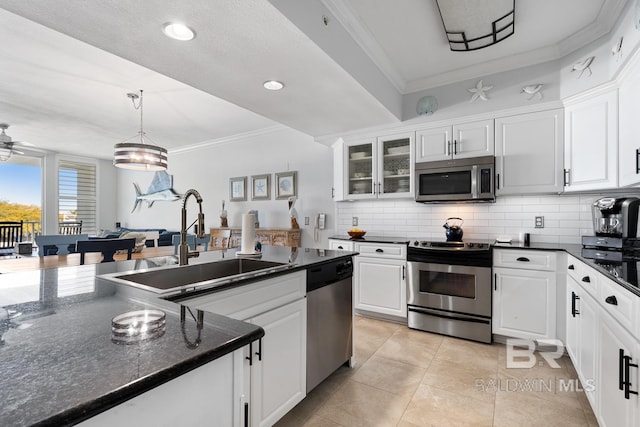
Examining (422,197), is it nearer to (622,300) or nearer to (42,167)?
(622,300)

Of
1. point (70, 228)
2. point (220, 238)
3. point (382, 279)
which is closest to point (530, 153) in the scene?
point (382, 279)

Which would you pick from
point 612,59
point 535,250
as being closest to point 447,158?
point 535,250

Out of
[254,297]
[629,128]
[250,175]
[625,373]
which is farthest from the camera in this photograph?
[250,175]

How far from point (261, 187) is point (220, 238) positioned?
1100 mm

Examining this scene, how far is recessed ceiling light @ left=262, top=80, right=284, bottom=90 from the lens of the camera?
2.44 m

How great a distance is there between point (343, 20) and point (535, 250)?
241cm

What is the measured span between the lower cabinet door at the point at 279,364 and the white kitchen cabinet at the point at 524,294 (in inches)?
75.8

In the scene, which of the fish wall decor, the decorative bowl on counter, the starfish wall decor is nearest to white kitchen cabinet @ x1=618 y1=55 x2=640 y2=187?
the starfish wall decor

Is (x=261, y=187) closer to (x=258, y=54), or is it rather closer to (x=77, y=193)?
(x=258, y=54)

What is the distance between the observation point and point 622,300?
1.28m

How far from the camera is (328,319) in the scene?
2.03m

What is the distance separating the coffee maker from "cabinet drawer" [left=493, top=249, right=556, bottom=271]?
30cm

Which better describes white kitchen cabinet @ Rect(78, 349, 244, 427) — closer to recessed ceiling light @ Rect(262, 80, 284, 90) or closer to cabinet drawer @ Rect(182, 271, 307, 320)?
cabinet drawer @ Rect(182, 271, 307, 320)

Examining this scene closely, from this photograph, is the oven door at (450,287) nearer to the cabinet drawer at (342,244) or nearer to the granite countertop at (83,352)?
the cabinet drawer at (342,244)
